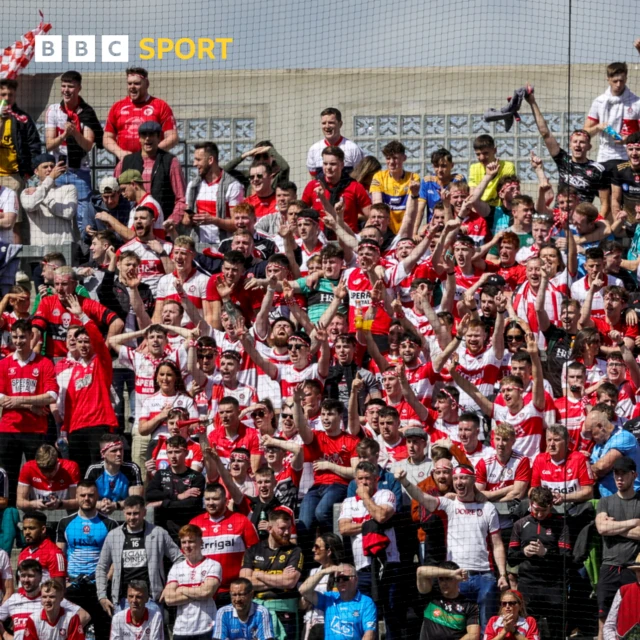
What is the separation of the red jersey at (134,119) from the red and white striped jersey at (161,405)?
3.78 m

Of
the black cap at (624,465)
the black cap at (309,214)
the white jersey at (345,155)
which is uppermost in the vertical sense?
the white jersey at (345,155)

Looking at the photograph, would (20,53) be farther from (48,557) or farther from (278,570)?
(278,570)

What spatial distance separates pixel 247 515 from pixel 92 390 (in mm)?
1878

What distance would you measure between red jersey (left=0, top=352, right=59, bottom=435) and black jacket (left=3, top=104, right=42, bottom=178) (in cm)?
318

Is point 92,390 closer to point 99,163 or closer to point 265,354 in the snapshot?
point 265,354

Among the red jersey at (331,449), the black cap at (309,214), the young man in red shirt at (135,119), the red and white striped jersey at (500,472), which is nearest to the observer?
the red and white striped jersey at (500,472)

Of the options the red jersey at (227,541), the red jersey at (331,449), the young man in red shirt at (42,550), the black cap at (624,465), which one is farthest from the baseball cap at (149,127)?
the black cap at (624,465)

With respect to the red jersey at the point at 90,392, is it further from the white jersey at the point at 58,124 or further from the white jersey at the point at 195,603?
the white jersey at the point at 58,124

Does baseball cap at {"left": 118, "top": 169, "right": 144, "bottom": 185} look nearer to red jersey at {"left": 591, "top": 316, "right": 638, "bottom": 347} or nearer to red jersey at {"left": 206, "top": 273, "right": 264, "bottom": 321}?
red jersey at {"left": 206, "top": 273, "right": 264, "bottom": 321}

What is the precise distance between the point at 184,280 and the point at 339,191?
1.99 meters

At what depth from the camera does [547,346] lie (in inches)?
538

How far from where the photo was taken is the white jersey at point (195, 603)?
11.6 metres

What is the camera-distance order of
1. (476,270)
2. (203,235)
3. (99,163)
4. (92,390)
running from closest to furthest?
1. (92,390)
2. (476,270)
3. (203,235)
4. (99,163)

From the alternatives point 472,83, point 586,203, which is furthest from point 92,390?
point 472,83
